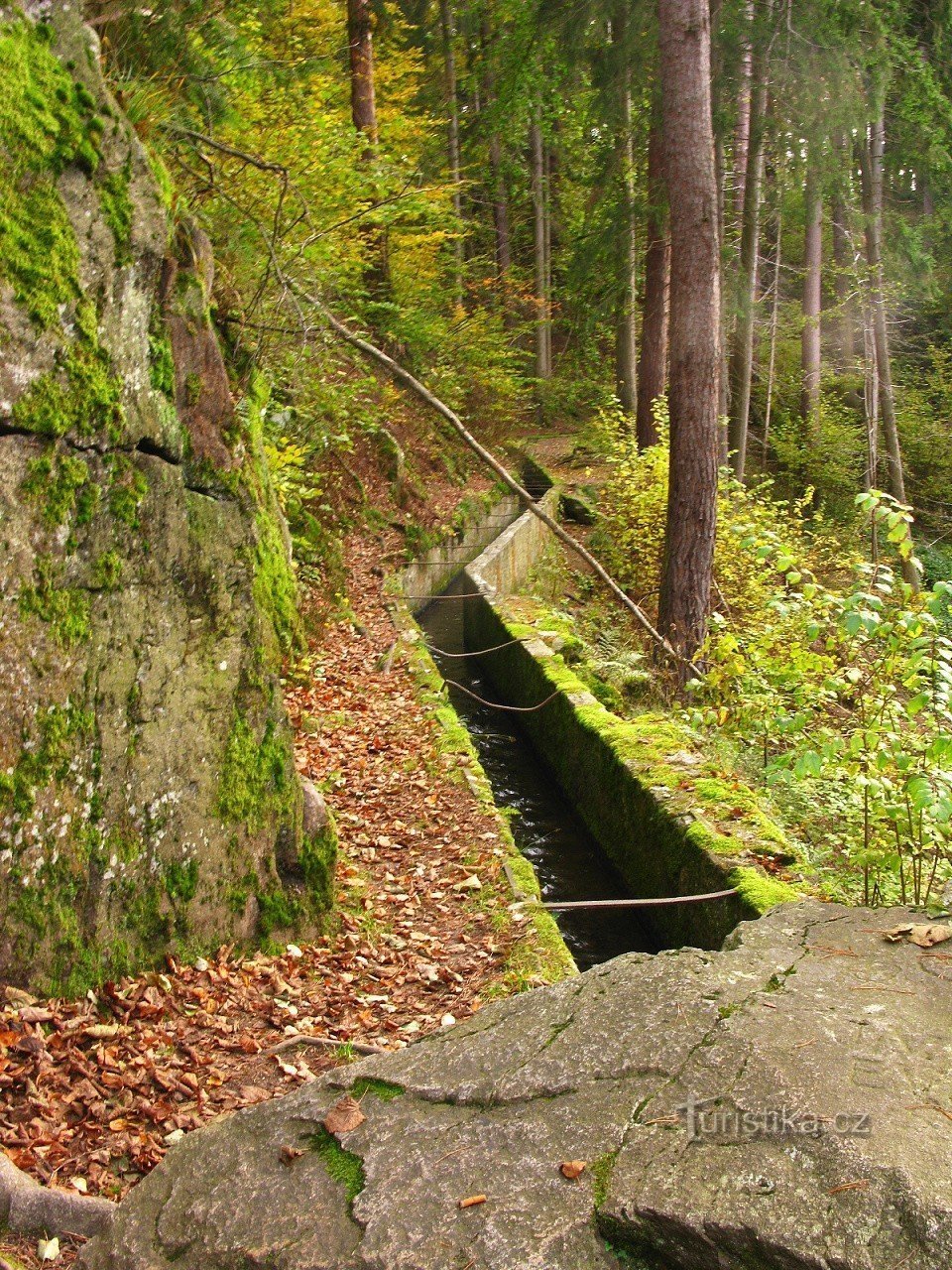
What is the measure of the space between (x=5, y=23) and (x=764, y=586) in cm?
1132

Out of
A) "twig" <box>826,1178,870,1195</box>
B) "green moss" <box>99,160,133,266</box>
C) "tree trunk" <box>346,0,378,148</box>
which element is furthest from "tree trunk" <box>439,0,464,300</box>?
"twig" <box>826,1178,870,1195</box>

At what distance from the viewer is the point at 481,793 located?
23.0ft

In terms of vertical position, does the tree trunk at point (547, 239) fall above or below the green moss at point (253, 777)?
above

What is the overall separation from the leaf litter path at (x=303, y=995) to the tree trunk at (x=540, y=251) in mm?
20335

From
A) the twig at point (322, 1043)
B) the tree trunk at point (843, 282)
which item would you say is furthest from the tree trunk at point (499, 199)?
the twig at point (322, 1043)

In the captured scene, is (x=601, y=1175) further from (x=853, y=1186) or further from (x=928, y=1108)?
(x=928, y=1108)

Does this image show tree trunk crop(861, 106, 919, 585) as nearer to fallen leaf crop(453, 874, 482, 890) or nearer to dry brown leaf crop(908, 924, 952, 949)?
fallen leaf crop(453, 874, 482, 890)

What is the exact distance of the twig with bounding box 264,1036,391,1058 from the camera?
3.94 meters

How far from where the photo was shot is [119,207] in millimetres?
3982

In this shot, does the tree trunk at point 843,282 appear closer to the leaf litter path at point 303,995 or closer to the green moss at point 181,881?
the leaf litter path at point 303,995

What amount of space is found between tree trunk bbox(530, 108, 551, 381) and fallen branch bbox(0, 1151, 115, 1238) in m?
24.5

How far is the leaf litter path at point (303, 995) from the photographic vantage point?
10.4 ft

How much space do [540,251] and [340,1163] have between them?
26.5 meters

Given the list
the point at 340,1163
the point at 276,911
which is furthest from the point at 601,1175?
the point at 276,911
